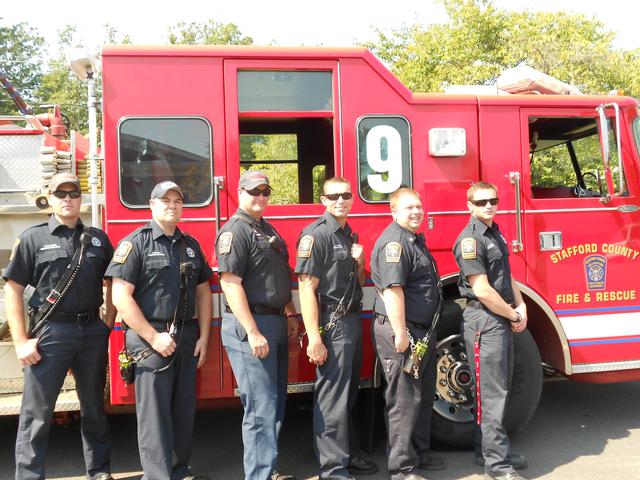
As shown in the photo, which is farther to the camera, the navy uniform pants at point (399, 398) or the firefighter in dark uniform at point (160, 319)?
the navy uniform pants at point (399, 398)

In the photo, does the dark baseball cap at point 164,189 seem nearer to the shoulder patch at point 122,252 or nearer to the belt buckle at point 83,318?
the shoulder patch at point 122,252

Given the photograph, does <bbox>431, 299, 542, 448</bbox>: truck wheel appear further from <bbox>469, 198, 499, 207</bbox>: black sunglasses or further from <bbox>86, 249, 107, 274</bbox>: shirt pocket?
<bbox>86, 249, 107, 274</bbox>: shirt pocket

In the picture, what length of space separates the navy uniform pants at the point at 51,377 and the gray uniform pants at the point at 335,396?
140 cm

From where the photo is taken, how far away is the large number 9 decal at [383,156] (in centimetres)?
403

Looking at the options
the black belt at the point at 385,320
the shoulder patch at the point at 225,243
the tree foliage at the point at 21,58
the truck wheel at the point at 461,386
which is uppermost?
the tree foliage at the point at 21,58

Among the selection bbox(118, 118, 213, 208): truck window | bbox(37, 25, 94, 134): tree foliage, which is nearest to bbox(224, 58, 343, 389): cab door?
bbox(118, 118, 213, 208): truck window

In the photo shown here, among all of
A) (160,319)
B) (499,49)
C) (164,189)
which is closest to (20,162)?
(164,189)

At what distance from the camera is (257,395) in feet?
11.3

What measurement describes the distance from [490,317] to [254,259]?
1.57 m

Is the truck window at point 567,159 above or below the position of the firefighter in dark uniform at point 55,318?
above

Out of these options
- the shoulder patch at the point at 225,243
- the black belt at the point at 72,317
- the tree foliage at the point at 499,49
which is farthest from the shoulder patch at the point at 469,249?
the tree foliage at the point at 499,49

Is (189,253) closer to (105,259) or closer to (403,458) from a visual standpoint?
(105,259)

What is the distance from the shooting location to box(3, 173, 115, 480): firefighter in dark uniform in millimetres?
3414

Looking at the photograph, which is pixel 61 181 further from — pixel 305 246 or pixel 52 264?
pixel 305 246
